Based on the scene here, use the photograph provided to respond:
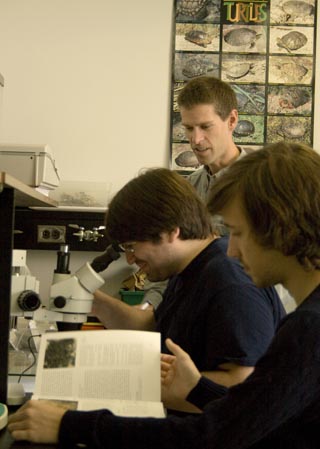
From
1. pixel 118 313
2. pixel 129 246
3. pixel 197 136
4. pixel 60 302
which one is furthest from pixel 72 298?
pixel 197 136

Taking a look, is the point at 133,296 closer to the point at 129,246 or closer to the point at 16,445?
the point at 129,246

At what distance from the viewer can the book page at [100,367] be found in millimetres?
1209

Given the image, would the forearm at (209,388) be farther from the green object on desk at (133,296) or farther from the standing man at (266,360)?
the green object on desk at (133,296)

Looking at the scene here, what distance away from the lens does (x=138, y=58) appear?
3.14 m

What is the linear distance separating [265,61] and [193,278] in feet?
6.53

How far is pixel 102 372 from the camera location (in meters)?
1.23

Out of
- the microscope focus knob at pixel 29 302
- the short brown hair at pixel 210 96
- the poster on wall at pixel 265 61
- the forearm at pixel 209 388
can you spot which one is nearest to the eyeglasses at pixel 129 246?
the microscope focus knob at pixel 29 302

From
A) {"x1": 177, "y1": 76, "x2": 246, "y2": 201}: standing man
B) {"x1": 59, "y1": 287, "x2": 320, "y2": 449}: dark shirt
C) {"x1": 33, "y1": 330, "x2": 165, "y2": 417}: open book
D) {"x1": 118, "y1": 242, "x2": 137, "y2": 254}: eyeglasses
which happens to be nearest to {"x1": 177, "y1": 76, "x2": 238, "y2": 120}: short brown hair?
{"x1": 177, "y1": 76, "x2": 246, "y2": 201}: standing man

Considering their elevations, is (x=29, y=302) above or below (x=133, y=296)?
above

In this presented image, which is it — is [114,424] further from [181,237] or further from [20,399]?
[181,237]

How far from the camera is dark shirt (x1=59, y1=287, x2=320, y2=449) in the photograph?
908 millimetres

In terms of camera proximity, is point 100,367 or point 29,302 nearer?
point 100,367

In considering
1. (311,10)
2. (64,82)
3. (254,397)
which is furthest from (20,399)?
(311,10)

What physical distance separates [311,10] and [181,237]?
211cm
